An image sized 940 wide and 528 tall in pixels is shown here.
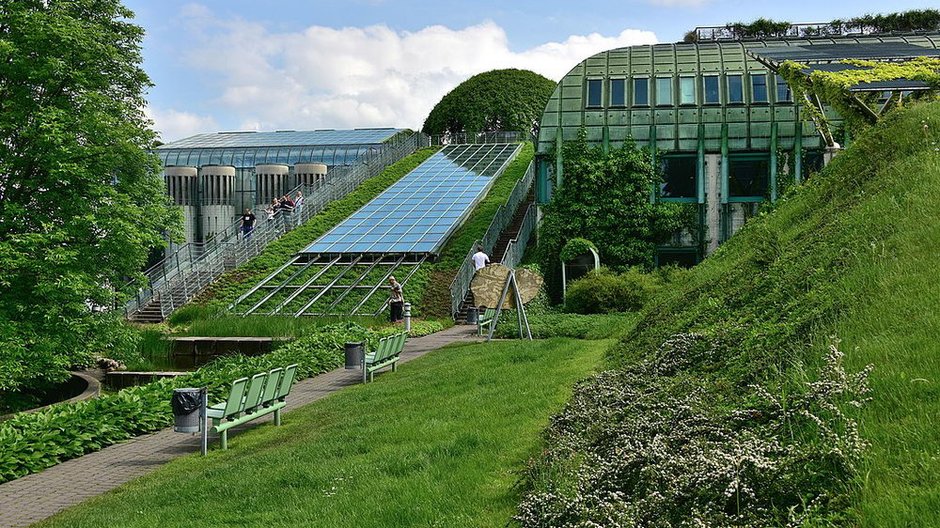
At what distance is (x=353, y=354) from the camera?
1619 cm

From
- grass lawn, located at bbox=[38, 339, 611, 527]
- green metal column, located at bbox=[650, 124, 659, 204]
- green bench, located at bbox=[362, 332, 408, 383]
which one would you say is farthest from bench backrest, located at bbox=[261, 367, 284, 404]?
green metal column, located at bbox=[650, 124, 659, 204]

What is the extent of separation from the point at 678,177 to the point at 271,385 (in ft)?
76.2

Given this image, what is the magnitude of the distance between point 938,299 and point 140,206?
15.4m

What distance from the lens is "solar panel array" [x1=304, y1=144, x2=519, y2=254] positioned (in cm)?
3275

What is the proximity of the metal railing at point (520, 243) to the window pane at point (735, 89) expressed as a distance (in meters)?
8.64

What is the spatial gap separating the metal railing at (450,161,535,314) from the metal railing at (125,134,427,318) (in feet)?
26.8

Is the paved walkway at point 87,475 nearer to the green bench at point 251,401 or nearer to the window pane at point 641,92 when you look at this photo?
the green bench at point 251,401

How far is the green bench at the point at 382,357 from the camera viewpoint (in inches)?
607

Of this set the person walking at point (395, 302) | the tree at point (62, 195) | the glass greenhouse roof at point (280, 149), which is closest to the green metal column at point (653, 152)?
the person walking at point (395, 302)

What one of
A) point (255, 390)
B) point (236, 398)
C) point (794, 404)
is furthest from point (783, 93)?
point (794, 404)

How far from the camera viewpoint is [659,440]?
5.14m

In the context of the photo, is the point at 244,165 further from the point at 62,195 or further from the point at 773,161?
the point at 62,195

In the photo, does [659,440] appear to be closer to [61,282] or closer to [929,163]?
[929,163]

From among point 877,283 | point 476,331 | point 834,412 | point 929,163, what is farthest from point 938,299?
point 476,331
